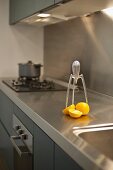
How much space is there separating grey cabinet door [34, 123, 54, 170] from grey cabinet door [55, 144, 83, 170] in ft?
0.19

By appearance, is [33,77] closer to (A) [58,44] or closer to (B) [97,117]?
(A) [58,44]

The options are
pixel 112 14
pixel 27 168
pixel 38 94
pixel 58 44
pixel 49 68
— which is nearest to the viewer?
pixel 27 168

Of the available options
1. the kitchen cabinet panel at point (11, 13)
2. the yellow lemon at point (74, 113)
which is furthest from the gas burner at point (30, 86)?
the yellow lemon at point (74, 113)

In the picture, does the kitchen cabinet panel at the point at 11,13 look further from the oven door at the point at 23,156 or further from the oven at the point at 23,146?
the oven door at the point at 23,156

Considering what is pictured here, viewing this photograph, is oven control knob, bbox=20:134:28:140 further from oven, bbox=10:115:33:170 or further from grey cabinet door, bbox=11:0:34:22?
grey cabinet door, bbox=11:0:34:22

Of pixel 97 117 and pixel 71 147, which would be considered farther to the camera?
pixel 97 117

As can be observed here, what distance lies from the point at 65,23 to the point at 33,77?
0.59 meters

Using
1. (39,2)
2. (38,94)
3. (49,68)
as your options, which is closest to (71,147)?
(38,94)

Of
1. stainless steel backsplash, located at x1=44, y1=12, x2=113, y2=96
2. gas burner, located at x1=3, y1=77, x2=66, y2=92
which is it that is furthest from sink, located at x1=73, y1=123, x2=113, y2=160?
gas burner, located at x1=3, y1=77, x2=66, y2=92

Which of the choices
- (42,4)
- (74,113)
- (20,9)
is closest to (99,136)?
(74,113)

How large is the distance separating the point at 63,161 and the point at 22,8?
1.63m

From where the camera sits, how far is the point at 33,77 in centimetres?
250

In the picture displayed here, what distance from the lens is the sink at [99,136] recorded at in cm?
109

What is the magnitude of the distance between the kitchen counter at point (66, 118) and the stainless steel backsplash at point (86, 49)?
5.7 inches
